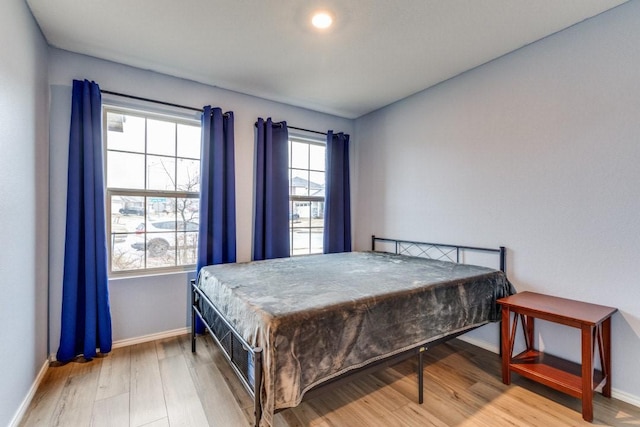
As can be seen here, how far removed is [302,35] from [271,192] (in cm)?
161

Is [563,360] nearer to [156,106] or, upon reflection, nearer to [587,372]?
[587,372]

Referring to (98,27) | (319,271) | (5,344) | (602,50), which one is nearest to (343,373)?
(319,271)

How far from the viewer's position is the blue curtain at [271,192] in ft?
10.9

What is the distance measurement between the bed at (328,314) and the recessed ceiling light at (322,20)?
1.84 meters

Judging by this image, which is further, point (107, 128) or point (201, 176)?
point (201, 176)

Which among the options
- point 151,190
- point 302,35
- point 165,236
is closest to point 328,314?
point 302,35

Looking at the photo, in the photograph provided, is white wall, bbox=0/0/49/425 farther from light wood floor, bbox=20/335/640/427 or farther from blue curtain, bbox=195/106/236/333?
blue curtain, bbox=195/106/236/333

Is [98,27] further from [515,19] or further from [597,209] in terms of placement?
[597,209]

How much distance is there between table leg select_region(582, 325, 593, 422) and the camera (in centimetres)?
172

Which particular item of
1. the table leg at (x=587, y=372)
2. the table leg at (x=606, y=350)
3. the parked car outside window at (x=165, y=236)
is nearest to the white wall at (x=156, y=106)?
the parked car outside window at (x=165, y=236)

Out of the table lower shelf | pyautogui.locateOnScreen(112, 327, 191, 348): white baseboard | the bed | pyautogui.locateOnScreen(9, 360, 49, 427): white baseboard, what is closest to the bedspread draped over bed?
the bed

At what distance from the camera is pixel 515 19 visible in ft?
6.79

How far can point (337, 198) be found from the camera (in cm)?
398

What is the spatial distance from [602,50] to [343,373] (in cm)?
271
